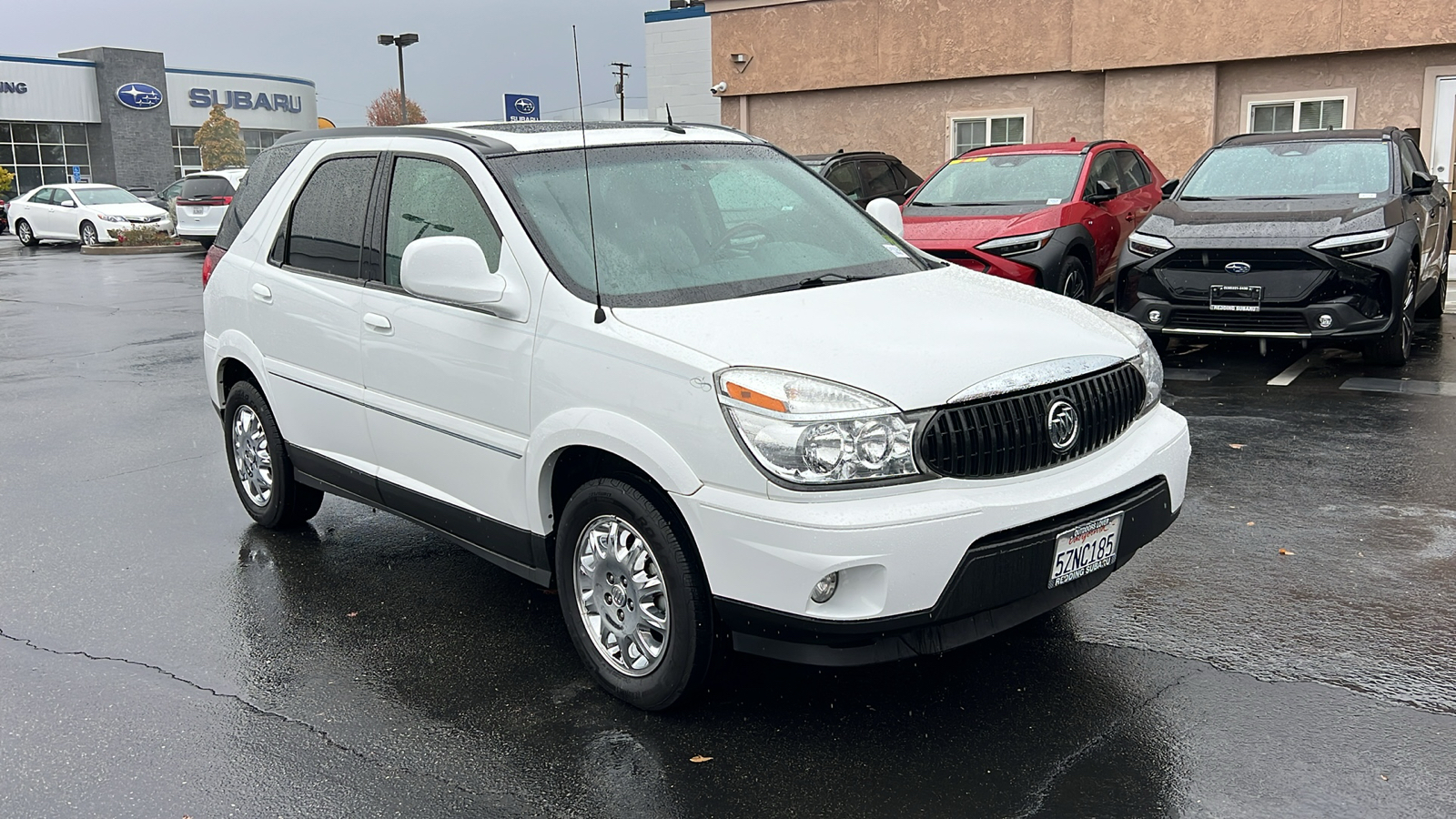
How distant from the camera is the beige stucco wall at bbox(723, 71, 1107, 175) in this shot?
19.2 metres

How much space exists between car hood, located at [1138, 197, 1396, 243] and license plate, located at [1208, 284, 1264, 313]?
1.16ft

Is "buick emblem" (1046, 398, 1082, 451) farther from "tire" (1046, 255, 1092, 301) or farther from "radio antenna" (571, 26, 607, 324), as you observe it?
"tire" (1046, 255, 1092, 301)

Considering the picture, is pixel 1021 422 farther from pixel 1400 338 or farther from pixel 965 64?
pixel 965 64

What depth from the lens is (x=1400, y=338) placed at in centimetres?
906

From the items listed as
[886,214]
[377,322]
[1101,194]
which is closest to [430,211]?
[377,322]

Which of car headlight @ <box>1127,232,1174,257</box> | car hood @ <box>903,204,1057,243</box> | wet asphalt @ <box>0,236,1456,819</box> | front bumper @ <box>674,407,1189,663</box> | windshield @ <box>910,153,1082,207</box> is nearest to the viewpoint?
front bumper @ <box>674,407,1189,663</box>

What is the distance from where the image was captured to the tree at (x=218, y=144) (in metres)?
55.7

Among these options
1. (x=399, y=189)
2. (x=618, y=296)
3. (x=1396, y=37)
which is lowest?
(x=618, y=296)

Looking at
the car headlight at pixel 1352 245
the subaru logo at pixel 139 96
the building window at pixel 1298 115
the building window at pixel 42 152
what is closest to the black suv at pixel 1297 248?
the car headlight at pixel 1352 245

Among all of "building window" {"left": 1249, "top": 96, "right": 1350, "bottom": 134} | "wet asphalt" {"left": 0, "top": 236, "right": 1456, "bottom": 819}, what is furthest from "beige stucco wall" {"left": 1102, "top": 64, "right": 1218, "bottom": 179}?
"wet asphalt" {"left": 0, "top": 236, "right": 1456, "bottom": 819}

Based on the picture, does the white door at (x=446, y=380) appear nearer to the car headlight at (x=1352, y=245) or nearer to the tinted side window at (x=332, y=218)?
the tinted side window at (x=332, y=218)

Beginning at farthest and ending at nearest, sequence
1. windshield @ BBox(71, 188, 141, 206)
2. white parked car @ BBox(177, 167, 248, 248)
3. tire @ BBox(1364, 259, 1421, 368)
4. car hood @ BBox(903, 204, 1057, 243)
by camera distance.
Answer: windshield @ BBox(71, 188, 141, 206) → white parked car @ BBox(177, 167, 248, 248) → car hood @ BBox(903, 204, 1057, 243) → tire @ BBox(1364, 259, 1421, 368)

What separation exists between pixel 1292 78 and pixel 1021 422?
53.1 ft

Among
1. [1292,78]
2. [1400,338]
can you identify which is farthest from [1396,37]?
[1400,338]
